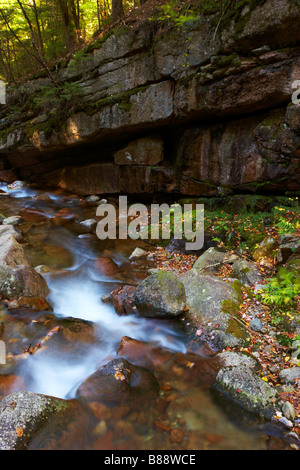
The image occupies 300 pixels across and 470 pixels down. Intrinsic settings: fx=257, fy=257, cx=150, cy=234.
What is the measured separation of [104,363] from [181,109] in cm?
771

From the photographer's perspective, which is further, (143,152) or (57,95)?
(57,95)

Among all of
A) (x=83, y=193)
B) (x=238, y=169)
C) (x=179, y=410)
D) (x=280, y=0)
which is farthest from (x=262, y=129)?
(x=83, y=193)

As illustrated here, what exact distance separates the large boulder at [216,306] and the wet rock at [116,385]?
4.25 feet

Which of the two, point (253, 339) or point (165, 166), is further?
point (165, 166)

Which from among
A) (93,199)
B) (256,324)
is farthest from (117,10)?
(256,324)

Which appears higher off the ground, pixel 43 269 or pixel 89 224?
pixel 89 224

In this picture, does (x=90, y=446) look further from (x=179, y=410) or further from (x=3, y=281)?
(x=3, y=281)

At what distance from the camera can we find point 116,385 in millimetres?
3492

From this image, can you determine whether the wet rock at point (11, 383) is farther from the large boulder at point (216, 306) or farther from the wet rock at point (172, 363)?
the large boulder at point (216, 306)

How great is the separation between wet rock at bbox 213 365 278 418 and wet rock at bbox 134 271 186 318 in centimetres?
147

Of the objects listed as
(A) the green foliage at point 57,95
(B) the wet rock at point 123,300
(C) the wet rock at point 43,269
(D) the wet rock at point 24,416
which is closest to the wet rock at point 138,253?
(B) the wet rock at point 123,300

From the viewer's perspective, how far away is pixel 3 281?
5.03 metres

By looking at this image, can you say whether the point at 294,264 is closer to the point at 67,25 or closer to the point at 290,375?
the point at 290,375
